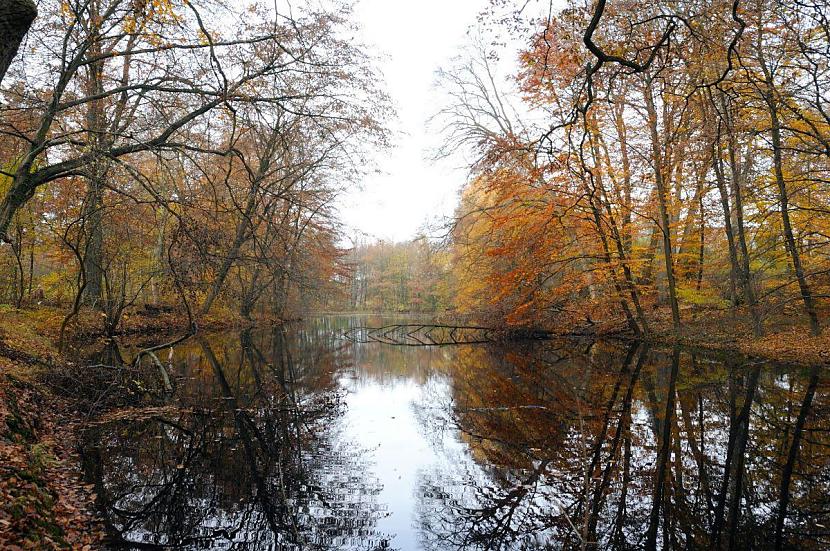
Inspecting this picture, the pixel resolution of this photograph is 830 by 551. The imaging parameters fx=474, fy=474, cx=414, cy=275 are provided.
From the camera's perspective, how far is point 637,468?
5348mm

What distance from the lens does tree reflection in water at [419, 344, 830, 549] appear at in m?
4.07

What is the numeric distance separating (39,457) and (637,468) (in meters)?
6.37

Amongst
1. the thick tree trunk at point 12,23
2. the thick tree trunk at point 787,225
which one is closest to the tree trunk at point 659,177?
the thick tree trunk at point 787,225

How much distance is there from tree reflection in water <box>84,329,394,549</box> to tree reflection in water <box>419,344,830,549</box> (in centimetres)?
87

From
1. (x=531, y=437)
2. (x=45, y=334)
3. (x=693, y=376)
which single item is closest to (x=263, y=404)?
(x=531, y=437)

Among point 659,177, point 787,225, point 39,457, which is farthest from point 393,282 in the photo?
point 39,457

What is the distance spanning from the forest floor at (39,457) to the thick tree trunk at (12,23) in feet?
11.2

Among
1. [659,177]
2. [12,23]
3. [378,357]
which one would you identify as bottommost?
[378,357]

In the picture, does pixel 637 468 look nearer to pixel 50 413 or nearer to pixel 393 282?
pixel 50 413

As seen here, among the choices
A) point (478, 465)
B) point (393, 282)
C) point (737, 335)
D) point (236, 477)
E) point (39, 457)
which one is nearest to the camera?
point (39, 457)

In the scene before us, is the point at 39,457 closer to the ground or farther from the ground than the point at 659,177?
A: closer to the ground

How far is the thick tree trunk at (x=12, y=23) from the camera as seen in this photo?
13.0 feet

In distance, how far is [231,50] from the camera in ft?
26.5

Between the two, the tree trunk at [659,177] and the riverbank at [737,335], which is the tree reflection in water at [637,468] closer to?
the riverbank at [737,335]
